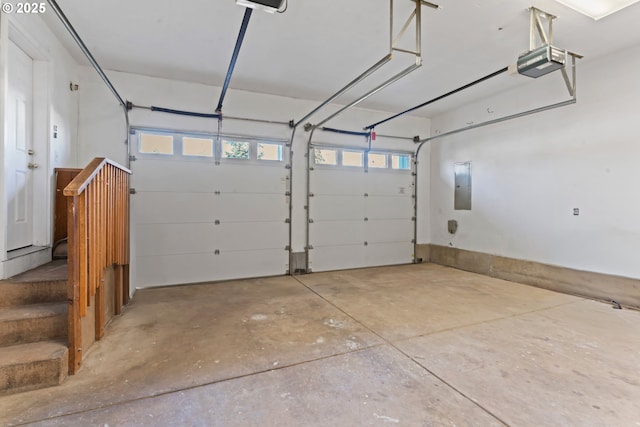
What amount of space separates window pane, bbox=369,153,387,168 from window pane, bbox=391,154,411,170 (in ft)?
0.66

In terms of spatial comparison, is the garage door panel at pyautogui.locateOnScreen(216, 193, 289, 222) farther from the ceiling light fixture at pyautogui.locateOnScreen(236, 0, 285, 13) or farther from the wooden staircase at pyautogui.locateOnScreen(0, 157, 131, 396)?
the ceiling light fixture at pyautogui.locateOnScreen(236, 0, 285, 13)

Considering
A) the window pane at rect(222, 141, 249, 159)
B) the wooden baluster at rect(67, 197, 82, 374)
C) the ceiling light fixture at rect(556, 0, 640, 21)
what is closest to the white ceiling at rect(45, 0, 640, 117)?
the ceiling light fixture at rect(556, 0, 640, 21)

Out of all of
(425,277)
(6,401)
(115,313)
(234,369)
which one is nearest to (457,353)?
(234,369)

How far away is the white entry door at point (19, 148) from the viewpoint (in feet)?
8.59

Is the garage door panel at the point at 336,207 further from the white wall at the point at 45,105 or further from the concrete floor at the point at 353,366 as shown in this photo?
the white wall at the point at 45,105

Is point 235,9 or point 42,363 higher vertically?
point 235,9

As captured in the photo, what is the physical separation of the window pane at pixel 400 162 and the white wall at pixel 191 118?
34 centimetres

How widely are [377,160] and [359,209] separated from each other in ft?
3.61

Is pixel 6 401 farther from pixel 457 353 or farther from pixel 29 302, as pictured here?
pixel 457 353

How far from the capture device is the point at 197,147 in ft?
14.9

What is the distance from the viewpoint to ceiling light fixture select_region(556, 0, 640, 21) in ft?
8.82

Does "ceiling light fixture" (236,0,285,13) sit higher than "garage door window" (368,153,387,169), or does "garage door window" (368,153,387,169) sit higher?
"ceiling light fixture" (236,0,285,13)

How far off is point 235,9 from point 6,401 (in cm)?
350

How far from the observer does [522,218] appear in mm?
4648
